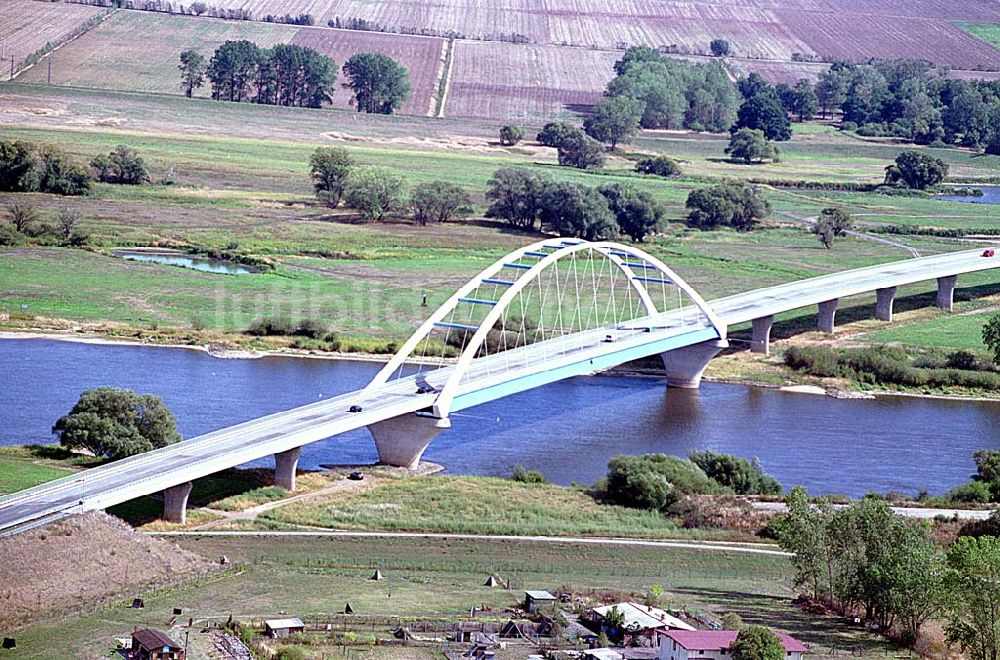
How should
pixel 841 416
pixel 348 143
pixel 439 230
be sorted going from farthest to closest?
pixel 348 143, pixel 439 230, pixel 841 416

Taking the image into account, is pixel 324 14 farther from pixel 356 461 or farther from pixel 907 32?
pixel 356 461

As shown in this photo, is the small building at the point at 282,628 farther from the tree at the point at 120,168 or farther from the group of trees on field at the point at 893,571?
the tree at the point at 120,168

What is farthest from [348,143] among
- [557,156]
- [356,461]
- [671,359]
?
[356,461]

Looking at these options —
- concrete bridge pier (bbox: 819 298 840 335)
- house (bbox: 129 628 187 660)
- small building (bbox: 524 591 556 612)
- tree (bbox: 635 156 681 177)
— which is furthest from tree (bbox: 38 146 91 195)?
house (bbox: 129 628 187 660)

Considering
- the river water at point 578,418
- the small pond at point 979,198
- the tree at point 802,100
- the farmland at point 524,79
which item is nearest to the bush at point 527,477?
the river water at point 578,418

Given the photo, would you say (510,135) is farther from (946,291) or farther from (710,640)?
(710,640)

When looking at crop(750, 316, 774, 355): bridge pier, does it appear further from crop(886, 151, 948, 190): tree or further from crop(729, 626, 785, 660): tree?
crop(886, 151, 948, 190): tree
